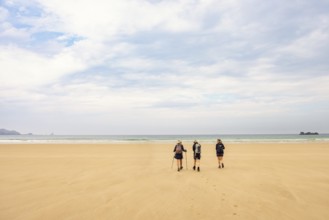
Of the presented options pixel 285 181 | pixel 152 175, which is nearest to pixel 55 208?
pixel 152 175

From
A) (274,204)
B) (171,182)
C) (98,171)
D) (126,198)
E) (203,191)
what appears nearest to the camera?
(274,204)

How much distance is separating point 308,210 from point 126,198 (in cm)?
566

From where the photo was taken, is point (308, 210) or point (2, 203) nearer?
point (308, 210)

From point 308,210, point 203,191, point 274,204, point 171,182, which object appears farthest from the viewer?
point 171,182

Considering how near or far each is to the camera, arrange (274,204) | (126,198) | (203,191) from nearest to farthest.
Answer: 1. (274,204)
2. (126,198)
3. (203,191)

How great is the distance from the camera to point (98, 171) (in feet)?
47.6

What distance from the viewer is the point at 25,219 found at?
23.2ft

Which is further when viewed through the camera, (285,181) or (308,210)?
(285,181)

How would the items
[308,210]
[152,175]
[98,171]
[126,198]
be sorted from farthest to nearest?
[98,171] < [152,175] < [126,198] < [308,210]

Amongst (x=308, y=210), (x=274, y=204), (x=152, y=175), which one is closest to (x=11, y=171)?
(x=152, y=175)

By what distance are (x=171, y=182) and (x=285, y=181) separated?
16.6 ft

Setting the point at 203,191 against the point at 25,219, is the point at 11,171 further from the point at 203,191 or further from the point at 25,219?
→ the point at 203,191

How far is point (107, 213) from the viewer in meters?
7.45

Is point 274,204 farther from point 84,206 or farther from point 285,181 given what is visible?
point 84,206
